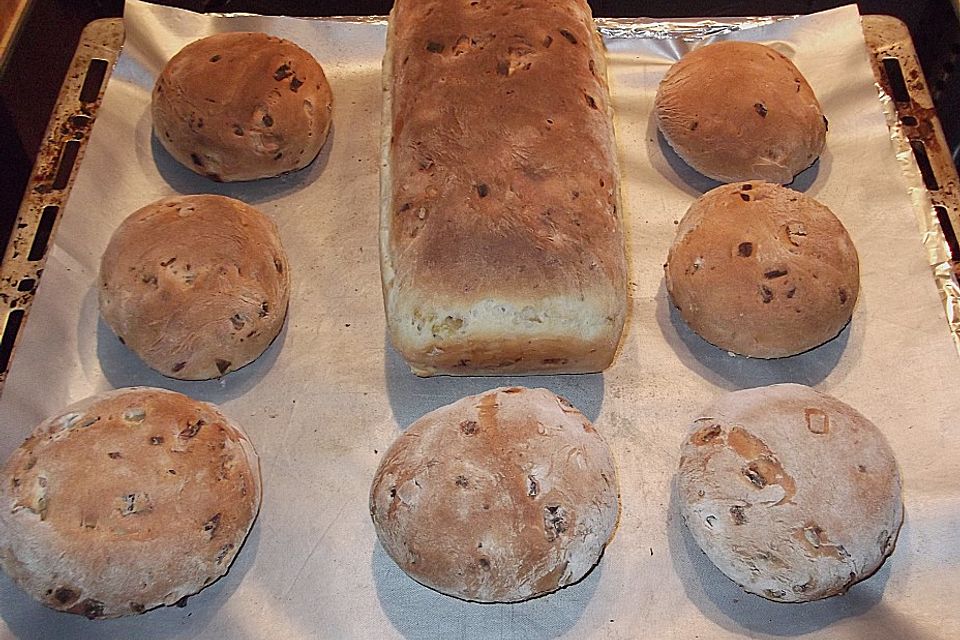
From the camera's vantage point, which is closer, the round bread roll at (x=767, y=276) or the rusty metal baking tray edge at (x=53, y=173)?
the round bread roll at (x=767, y=276)

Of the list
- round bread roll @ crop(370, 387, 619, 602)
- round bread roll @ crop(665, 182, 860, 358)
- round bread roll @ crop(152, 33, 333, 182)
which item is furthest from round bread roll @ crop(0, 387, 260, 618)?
round bread roll @ crop(665, 182, 860, 358)

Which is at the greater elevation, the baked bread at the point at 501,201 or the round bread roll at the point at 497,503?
the baked bread at the point at 501,201

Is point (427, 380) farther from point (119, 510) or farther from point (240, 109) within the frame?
point (240, 109)

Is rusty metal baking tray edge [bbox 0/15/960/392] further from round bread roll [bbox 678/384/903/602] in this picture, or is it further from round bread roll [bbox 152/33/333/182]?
round bread roll [bbox 678/384/903/602]

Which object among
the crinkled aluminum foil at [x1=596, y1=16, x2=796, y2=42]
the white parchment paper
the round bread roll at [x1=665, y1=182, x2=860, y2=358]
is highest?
the crinkled aluminum foil at [x1=596, y1=16, x2=796, y2=42]

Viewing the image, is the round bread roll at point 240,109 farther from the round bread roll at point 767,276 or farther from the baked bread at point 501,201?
the round bread roll at point 767,276

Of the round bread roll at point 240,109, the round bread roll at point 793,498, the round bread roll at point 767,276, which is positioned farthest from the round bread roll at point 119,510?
the round bread roll at point 767,276

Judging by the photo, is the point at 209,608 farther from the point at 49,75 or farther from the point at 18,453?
the point at 49,75
